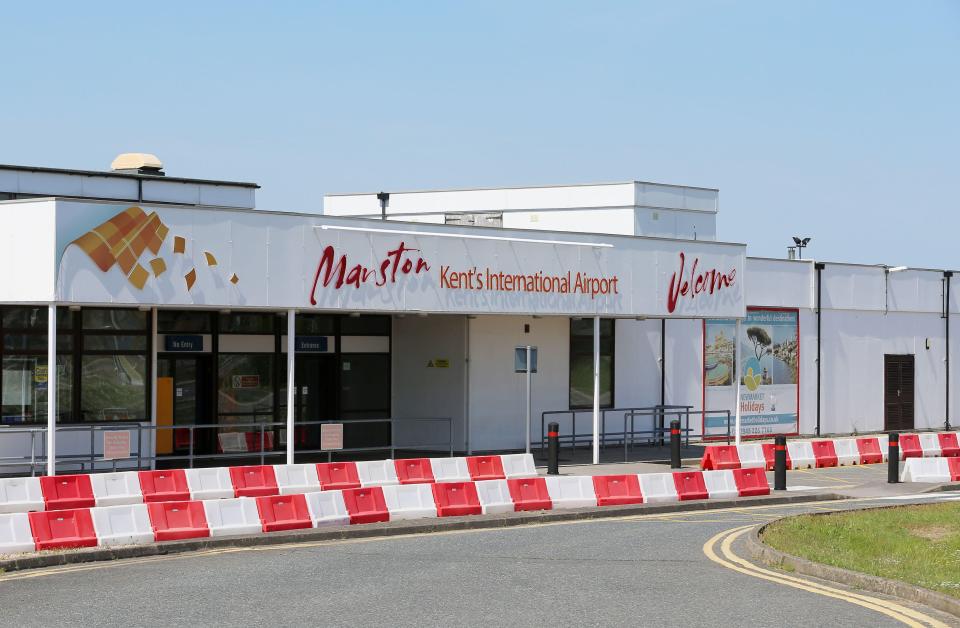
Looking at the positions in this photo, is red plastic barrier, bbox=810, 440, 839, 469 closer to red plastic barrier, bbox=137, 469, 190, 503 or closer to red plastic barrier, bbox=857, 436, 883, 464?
red plastic barrier, bbox=857, 436, 883, 464

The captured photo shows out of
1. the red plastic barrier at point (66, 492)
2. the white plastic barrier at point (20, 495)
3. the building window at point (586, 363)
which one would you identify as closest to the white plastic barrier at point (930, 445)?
the building window at point (586, 363)

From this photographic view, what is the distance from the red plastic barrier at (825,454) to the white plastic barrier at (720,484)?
761 cm

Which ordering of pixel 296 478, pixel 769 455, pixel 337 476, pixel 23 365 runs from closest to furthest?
1. pixel 296 478
2. pixel 337 476
3. pixel 23 365
4. pixel 769 455

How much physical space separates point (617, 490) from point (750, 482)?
2.98 meters

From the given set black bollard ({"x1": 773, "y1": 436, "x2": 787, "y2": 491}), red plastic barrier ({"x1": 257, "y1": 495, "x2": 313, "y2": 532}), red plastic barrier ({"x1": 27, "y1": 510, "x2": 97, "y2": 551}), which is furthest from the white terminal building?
red plastic barrier ({"x1": 27, "y1": 510, "x2": 97, "y2": 551})

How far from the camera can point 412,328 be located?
30.2 metres

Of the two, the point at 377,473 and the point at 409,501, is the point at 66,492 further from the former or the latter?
the point at 377,473

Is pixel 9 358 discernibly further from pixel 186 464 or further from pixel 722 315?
pixel 722 315

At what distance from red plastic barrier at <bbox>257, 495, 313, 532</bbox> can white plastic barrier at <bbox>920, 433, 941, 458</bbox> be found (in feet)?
63.2

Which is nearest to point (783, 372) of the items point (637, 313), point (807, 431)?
point (807, 431)

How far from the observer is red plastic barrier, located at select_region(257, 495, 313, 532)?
16859 mm

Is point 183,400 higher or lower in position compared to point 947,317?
lower

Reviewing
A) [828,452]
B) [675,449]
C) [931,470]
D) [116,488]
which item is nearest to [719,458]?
[675,449]

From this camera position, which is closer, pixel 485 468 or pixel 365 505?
pixel 365 505
